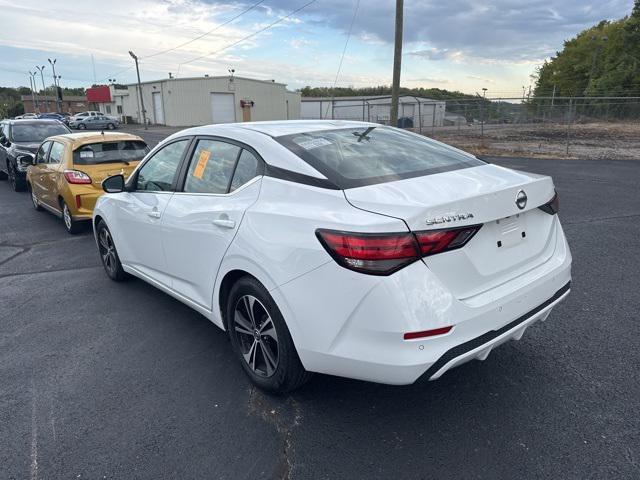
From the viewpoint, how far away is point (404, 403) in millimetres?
2902

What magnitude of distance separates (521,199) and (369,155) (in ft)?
3.22

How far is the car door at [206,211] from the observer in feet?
9.88

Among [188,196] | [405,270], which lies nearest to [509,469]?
[405,270]

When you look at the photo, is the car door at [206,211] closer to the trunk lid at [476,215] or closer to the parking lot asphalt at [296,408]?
the parking lot asphalt at [296,408]

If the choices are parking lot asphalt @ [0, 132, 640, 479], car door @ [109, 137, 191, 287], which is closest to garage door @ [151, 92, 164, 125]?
car door @ [109, 137, 191, 287]

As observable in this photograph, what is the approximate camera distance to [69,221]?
24.5ft

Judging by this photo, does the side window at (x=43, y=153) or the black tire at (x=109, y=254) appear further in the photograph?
the side window at (x=43, y=153)

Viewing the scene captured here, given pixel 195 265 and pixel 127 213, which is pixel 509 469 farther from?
pixel 127 213

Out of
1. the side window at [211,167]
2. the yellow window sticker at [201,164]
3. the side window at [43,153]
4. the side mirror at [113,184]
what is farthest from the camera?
the side window at [43,153]

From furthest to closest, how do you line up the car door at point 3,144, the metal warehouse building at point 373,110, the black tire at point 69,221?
the metal warehouse building at point 373,110
the car door at point 3,144
the black tire at point 69,221

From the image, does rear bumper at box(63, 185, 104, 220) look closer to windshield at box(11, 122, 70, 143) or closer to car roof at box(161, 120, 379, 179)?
car roof at box(161, 120, 379, 179)

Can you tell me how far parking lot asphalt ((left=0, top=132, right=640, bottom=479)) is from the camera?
95.3 inches

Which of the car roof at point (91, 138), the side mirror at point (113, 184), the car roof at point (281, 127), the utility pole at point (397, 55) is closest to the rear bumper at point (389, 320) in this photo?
the car roof at point (281, 127)

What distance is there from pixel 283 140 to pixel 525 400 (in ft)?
7.29
